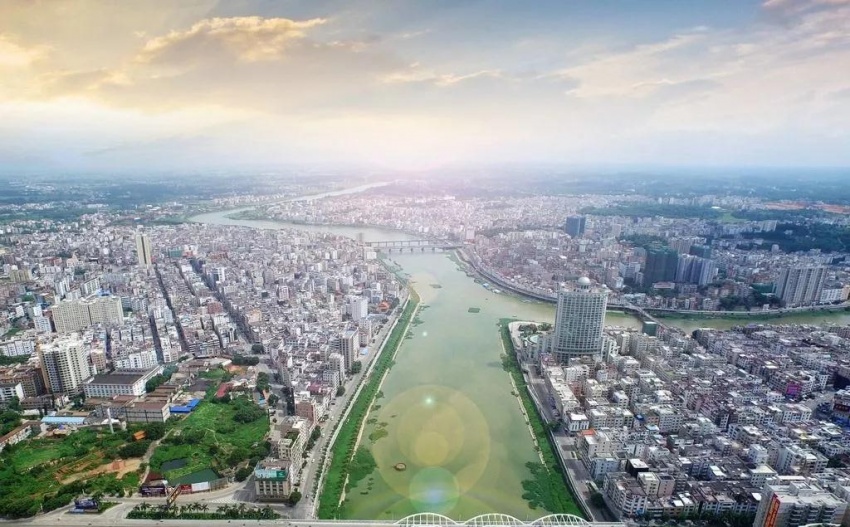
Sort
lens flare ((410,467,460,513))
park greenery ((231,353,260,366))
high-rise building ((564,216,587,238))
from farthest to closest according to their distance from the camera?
high-rise building ((564,216,587,238)) → park greenery ((231,353,260,366)) → lens flare ((410,467,460,513))

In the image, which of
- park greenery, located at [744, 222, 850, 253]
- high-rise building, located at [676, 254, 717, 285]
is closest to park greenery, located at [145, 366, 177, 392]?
high-rise building, located at [676, 254, 717, 285]

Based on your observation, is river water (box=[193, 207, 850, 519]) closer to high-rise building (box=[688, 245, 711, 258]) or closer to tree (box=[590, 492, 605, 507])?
tree (box=[590, 492, 605, 507])

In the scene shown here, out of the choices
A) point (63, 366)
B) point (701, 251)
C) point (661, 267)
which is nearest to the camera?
point (63, 366)

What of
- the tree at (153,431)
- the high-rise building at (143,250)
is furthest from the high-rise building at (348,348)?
the high-rise building at (143,250)

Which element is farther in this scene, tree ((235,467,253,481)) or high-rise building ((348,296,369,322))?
high-rise building ((348,296,369,322))

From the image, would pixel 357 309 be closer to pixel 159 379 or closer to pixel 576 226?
pixel 159 379

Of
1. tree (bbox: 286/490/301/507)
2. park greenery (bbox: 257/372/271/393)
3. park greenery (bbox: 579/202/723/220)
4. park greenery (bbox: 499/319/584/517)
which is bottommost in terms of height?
park greenery (bbox: 499/319/584/517)

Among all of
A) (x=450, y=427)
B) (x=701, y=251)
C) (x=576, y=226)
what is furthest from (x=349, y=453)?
(x=576, y=226)
